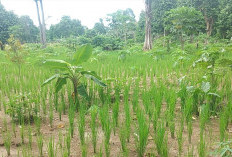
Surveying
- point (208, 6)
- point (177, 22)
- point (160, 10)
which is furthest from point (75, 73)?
point (160, 10)

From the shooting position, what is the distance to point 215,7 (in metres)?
15.6

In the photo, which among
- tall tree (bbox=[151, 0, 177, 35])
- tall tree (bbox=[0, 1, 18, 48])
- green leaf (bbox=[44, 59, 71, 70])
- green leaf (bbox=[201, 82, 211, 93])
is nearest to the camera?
green leaf (bbox=[201, 82, 211, 93])

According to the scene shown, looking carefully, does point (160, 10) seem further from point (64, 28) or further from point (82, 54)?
point (64, 28)

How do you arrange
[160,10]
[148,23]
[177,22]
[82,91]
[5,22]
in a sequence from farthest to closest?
[5,22], [160,10], [148,23], [177,22], [82,91]

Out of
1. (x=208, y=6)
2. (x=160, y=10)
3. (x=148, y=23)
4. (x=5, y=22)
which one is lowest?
(x=148, y=23)

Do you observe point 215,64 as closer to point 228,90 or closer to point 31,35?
point 228,90

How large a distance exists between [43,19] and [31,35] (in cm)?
1965

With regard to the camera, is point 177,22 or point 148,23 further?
point 148,23

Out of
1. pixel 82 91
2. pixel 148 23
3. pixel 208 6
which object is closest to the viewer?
pixel 82 91

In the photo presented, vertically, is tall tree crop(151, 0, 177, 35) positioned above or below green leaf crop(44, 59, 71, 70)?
above

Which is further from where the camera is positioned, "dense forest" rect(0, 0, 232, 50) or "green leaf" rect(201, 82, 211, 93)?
"dense forest" rect(0, 0, 232, 50)

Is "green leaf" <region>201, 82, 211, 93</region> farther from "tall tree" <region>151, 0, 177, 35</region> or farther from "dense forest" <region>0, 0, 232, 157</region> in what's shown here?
"tall tree" <region>151, 0, 177, 35</region>

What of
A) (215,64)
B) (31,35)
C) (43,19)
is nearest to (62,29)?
(31,35)

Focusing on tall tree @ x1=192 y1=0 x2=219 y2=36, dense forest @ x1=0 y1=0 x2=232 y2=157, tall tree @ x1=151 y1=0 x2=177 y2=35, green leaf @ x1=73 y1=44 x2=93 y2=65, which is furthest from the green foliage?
green leaf @ x1=73 y1=44 x2=93 y2=65
